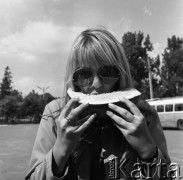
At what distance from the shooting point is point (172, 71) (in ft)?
119

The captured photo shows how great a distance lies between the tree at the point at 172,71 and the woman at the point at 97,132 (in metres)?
34.2

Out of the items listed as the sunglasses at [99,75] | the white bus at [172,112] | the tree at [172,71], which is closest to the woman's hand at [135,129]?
the sunglasses at [99,75]

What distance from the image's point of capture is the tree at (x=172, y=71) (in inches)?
1377

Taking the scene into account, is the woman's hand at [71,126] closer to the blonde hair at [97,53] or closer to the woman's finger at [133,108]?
the woman's finger at [133,108]

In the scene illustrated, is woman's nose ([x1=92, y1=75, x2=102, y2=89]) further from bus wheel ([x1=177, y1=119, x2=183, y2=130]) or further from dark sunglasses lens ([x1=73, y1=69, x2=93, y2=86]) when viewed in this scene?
bus wheel ([x1=177, y1=119, x2=183, y2=130])

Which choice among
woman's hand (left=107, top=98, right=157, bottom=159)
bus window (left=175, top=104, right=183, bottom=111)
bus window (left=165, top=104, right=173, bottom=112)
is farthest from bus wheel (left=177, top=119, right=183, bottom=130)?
woman's hand (left=107, top=98, right=157, bottom=159)

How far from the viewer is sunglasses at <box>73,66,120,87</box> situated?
5.27 ft

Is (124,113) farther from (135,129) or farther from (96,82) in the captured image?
(96,82)

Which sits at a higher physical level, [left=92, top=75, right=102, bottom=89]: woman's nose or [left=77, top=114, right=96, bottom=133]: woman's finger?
[left=92, top=75, right=102, bottom=89]: woman's nose

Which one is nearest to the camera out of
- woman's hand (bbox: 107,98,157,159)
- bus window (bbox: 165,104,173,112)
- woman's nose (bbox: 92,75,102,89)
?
woman's hand (bbox: 107,98,157,159)

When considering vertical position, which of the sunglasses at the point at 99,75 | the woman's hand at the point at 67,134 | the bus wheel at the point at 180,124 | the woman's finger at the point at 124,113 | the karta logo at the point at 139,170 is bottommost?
the bus wheel at the point at 180,124

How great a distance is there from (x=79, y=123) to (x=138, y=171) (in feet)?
1.24

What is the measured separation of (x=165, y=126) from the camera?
2206cm

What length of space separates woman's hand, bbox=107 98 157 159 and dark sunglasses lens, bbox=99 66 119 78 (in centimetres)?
26
